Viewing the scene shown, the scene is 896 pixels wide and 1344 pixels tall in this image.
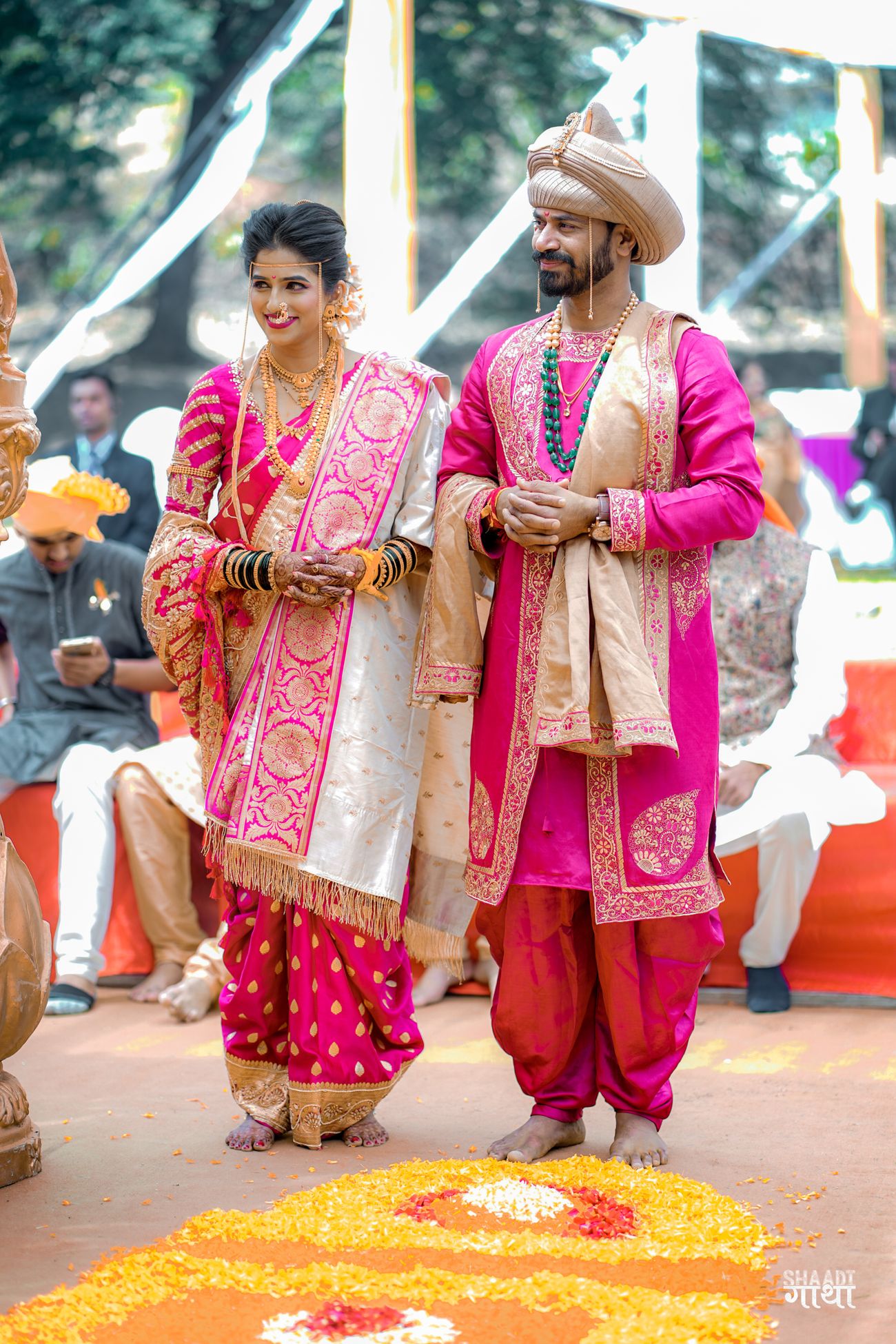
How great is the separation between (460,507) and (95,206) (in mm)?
5752

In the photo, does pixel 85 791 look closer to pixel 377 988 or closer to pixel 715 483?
pixel 377 988

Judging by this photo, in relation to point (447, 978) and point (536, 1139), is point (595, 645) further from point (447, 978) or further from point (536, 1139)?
point (447, 978)

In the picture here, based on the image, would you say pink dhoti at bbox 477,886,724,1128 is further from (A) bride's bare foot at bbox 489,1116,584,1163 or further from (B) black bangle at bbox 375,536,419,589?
(B) black bangle at bbox 375,536,419,589

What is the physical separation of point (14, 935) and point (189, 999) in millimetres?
1722

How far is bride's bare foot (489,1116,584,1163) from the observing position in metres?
3.18

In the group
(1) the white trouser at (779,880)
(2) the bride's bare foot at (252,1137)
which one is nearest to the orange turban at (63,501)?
(1) the white trouser at (779,880)

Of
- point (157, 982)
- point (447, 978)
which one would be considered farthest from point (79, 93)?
point (447, 978)

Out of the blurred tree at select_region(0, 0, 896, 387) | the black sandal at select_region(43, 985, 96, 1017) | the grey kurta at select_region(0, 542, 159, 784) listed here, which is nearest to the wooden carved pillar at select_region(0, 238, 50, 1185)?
the black sandal at select_region(43, 985, 96, 1017)

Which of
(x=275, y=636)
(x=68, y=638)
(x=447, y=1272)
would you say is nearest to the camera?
(x=447, y=1272)

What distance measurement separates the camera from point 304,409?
3.45 metres

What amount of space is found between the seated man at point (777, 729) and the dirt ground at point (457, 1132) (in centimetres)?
35

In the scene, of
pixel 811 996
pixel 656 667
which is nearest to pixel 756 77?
pixel 811 996

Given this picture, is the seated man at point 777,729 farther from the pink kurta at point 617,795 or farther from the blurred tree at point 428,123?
the blurred tree at point 428,123

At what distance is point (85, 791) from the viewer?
5.22m
